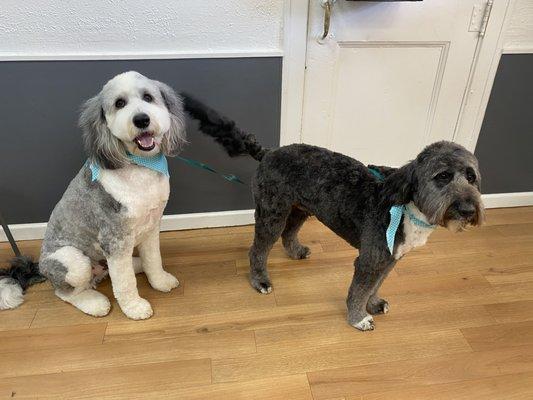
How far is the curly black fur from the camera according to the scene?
1.89m

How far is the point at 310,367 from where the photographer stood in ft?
5.08

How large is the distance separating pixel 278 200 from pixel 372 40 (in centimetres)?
112

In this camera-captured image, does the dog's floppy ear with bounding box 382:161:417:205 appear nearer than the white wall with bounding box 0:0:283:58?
Yes

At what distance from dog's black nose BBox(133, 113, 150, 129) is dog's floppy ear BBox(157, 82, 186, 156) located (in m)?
0.12

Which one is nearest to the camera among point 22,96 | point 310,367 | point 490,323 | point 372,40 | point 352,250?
point 310,367

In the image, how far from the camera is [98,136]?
139 cm

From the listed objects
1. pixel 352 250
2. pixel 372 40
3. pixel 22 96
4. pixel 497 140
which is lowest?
pixel 352 250

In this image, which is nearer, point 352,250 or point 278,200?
point 278,200

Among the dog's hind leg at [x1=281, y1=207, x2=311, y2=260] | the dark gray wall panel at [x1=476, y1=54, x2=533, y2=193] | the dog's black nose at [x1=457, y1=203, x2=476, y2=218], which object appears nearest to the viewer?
the dog's black nose at [x1=457, y1=203, x2=476, y2=218]

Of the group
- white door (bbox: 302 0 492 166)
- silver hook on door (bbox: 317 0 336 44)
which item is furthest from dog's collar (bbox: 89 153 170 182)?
silver hook on door (bbox: 317 0 336 44)

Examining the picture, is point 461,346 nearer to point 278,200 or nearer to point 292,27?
point 278,200

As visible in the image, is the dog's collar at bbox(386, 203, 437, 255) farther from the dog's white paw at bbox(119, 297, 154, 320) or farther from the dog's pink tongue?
the dog's white paw at bbox(119, 297, 154, 320)

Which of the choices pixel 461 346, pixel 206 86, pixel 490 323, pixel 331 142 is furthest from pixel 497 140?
pixel 206 86

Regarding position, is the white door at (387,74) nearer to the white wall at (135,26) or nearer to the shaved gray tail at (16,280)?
the white wall at (135,26)
